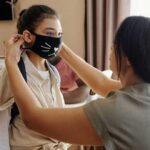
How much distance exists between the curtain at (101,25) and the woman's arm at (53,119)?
1987 mm

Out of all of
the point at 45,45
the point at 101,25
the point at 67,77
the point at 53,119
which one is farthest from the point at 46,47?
the point at 101,25

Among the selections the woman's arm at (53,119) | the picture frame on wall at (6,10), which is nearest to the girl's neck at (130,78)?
the woman's arm at (53,119)

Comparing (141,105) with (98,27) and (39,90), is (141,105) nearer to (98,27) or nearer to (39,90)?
(39,90)

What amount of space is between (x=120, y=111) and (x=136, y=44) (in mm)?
197

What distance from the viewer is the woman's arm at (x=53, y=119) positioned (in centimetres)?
89

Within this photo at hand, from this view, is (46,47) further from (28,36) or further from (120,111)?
(120,111)

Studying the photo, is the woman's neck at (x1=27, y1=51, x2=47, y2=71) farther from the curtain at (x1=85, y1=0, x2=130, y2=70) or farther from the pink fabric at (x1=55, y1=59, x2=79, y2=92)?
the curtain at (x1=85, y1=0, x2=130, y2=70)

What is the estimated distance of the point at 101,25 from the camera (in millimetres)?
2941

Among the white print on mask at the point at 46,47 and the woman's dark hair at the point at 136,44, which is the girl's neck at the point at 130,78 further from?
the white print on mask at the point at 46,47

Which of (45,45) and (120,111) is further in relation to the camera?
(45,45)

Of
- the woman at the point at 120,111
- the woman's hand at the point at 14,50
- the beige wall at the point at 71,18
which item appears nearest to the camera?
the woman at the point at 120,111

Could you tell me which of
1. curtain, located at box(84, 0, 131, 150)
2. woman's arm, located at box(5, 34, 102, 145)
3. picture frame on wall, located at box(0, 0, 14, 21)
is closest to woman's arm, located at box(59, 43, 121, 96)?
woman's arm, located at box(5, 34, 102, 145)

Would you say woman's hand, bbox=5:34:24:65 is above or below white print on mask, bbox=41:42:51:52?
above

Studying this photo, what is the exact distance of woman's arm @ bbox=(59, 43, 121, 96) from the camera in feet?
4.57
